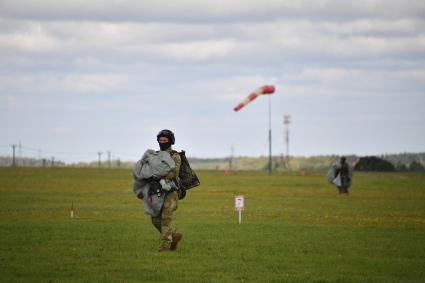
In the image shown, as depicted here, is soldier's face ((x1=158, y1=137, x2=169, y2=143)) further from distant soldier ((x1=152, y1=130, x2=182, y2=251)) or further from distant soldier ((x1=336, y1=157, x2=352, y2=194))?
distant soldier ((x1=336, y1=157, x2=352, y2=194))

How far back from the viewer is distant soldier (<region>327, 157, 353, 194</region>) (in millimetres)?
55656

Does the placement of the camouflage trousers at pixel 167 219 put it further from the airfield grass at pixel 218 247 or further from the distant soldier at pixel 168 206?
the airfield grass at pixel 218 247

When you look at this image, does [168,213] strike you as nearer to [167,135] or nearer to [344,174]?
[167,135]

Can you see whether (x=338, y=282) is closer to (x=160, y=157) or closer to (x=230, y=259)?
(x=230, y=259)

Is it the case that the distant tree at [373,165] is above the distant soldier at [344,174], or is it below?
above

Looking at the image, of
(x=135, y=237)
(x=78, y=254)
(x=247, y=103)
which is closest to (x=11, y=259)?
(x=78, y=254)

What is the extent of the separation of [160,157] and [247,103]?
317 ft

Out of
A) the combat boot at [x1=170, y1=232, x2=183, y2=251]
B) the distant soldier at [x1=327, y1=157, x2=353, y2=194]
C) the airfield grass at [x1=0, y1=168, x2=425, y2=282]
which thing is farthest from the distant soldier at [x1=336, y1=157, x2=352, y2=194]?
the combat boot at [x1=170, y1=232, x2=183, y2=251]

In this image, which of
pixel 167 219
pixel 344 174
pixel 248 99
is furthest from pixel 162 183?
pixel 248 99

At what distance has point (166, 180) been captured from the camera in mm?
19844

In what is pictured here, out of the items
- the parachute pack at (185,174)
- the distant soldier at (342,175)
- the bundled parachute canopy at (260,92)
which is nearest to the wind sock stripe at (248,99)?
the bundled parachute canopy at (260,92)

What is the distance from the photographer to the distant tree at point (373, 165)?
12456 cm

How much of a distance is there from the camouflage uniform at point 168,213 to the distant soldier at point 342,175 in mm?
36279

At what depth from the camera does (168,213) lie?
19859 mm
